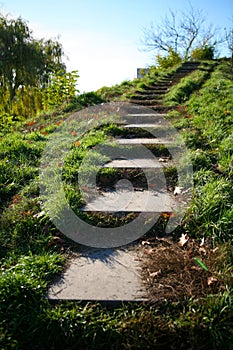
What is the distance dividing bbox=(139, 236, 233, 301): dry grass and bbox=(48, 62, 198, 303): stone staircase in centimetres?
9

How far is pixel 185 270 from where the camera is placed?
231 cm

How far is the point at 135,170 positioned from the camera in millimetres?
3957

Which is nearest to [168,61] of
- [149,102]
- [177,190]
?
[149,102]

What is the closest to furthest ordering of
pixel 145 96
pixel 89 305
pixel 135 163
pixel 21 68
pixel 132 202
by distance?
1. pixel 89 305
2. pixel 132 202
3. pixel 135 163
4. pixel 145 96
5. pixel 21 68

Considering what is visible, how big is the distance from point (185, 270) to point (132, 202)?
3.61 ft

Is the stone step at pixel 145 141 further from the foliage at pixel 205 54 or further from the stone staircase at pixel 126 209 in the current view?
the foliage at pixel 205 54

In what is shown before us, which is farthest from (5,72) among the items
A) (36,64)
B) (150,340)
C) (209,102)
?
(150,340)

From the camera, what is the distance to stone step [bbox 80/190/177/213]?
314 centimetres

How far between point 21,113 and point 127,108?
7.74m

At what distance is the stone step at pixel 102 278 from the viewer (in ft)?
7.04

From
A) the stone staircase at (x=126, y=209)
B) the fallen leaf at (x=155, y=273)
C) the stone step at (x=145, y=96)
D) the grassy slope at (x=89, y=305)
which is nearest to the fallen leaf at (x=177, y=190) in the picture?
the stone staircase at (x=126, y=209)

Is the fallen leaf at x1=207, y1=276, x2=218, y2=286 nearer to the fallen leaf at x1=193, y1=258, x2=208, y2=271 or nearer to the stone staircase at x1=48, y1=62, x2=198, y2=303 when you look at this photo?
the fallen leaf at x1=193, y1=258, x2=208, y2=271

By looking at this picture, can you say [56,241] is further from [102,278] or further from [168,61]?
[168,61]

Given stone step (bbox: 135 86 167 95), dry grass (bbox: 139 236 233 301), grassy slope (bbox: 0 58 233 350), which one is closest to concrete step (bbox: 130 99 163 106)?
stone step (bbox: 135 86 167 95)
